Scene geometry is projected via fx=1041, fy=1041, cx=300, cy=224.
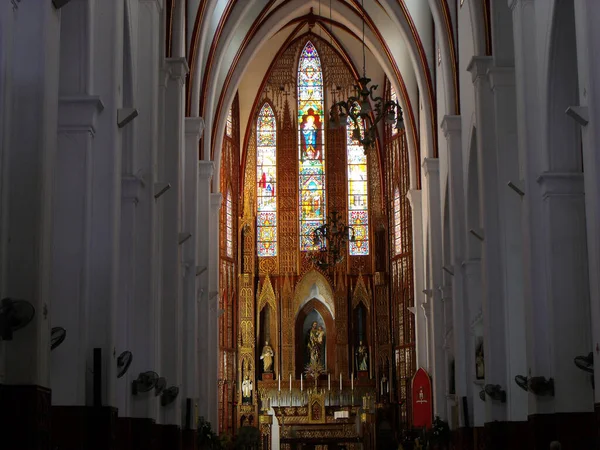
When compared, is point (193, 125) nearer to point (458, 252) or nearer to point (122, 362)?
point (458, 252)

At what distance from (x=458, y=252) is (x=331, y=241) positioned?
444 inches

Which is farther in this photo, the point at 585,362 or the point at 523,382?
the point at 523,382

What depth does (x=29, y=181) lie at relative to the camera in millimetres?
9562

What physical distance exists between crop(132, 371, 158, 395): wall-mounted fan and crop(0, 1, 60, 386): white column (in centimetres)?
662

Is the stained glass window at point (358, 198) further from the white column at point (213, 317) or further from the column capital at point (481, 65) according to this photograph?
the column capital at point (481, 65)

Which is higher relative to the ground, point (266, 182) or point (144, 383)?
point (266, 182)

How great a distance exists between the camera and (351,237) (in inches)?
1464

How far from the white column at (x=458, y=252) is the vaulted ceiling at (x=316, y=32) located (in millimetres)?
835

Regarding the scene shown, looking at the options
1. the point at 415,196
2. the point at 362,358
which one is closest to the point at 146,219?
the point at 415,196

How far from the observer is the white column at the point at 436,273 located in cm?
2877

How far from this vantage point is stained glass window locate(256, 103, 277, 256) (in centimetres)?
3859

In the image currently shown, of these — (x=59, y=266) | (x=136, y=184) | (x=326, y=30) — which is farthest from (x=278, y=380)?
(x=59, y=266)

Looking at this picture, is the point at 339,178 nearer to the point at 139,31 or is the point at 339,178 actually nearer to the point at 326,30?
the point at 326,30

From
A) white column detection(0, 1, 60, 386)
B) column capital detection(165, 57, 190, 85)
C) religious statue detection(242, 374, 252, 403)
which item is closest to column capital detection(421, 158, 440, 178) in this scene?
column capital detection(165, 57, 190, 85)
